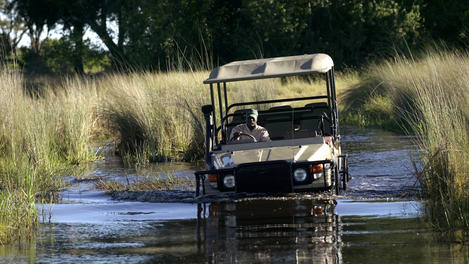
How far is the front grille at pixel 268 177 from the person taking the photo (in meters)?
9.12

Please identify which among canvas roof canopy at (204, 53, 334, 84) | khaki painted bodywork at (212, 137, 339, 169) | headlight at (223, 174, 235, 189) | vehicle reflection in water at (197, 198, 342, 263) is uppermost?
canvas roof canopy at (204, 53, 334, 84)

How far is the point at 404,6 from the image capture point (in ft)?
121

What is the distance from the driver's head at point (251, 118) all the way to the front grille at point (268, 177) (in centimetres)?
171

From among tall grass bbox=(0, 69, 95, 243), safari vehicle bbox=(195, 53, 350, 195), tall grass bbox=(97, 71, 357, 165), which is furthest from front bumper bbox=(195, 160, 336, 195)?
tall grass bbox=(97, 71, 357, 165)

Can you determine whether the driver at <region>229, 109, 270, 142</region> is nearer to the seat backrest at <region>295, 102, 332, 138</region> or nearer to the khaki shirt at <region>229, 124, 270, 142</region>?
the khaki shirt at <region>229, 124, 270, 142</region>

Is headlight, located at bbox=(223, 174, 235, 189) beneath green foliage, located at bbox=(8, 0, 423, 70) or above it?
beneath

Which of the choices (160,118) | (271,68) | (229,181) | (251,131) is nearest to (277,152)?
(229,181)

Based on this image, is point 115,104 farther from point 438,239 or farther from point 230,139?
point 438,239

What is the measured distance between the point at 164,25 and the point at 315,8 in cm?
692

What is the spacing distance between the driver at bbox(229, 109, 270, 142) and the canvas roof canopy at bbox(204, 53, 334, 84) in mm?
483

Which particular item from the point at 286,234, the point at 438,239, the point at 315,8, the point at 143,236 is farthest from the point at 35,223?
the point at 315,8

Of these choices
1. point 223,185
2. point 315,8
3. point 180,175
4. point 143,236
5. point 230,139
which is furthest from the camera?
point 315,8

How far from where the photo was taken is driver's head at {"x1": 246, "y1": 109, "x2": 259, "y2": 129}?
10.8 metres

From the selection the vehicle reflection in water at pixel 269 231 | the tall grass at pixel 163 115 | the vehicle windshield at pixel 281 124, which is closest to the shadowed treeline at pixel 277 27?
the tall grass at pixel 163 115
